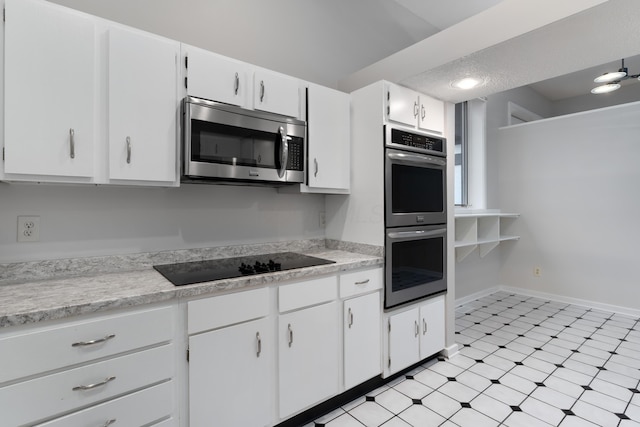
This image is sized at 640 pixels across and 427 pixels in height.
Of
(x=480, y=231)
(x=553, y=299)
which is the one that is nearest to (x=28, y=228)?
(x=480, y=231)

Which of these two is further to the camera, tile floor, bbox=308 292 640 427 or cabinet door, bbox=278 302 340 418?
tile floor, bbox=308 292 640 427

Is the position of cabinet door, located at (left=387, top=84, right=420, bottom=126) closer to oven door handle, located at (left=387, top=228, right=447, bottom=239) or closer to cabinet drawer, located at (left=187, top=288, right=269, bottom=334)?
oven door handle, located at (left=387, top=228, right=447, bottom=239)

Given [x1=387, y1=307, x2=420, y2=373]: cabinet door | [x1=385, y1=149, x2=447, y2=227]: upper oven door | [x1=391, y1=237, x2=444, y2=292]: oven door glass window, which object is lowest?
[x1=387, y1=307, x2=420, y2=373]: cabinet door

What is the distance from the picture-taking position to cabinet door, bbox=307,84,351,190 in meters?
2.13

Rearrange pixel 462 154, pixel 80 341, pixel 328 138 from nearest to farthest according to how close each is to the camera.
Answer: pixel 80 341 < pixel 328 138 < pixel 462 154

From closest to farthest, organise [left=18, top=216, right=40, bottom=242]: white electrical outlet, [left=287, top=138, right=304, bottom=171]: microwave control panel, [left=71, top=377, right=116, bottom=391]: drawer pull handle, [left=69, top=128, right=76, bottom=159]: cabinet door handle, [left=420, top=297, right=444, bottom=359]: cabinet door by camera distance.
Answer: [left=71, top=377, right=116, bottom=391]: drawer pull handle
[left=69, top=128, right=76, bottom=159]: cabinet door handle
[left=18, top=216, right=40, bottom=242]: white electrical outlet
[left=287, top=138, right=304, bottom=171]: microwave control panel
[left=420, top=297, right=444, bottom=359]: cabinet door

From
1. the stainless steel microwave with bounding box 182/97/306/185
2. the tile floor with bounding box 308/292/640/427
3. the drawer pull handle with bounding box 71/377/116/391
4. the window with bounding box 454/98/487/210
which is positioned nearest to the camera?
the drawer pull handle with bounding box 71/377/116/391

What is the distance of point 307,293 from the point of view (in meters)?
1.76

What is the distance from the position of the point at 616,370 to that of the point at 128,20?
410cm

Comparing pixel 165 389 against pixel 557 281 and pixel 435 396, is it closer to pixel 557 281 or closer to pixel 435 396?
pixel 435 396

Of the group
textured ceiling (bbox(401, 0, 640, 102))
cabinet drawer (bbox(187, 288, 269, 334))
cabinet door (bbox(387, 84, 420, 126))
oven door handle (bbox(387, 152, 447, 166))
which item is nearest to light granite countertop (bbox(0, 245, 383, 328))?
cabinet drawer (bbox(187, 288, 269, 334))

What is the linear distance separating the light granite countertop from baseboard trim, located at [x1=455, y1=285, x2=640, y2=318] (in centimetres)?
309

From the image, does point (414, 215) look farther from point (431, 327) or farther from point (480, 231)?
point (480, 231)

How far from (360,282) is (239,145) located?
1121 mm
